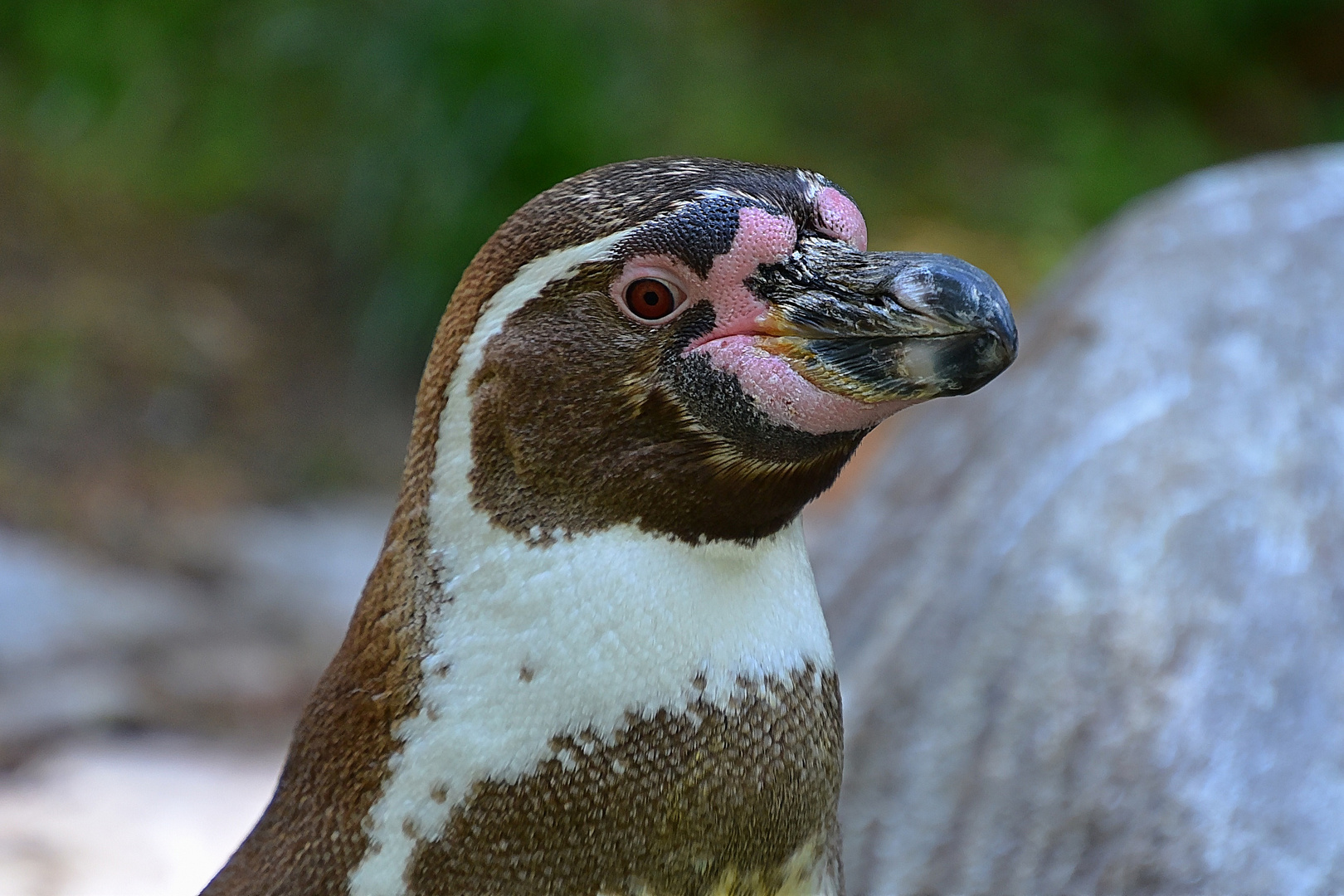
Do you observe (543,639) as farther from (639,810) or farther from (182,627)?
(182,627)

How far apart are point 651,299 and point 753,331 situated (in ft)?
0.38

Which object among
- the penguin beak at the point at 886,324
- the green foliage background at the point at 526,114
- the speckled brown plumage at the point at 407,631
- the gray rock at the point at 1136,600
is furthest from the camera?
the green foliage background at the point at 526,114

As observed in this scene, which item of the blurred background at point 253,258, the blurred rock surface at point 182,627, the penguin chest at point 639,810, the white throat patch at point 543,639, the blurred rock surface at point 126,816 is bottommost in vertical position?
the penguin chest at point 639,810

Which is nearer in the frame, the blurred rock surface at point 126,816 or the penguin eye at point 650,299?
the penguin eye at point 650,299

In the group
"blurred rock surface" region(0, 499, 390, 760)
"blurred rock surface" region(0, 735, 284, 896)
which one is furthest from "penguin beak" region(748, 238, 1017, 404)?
"blurred rock surface" region(0, 499, 390, 760)

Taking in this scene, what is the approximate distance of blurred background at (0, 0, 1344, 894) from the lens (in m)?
3.81

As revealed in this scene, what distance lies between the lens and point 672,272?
1.49 meters

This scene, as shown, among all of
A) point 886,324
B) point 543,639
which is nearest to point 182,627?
point 543,639

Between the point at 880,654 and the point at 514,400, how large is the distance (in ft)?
4.43

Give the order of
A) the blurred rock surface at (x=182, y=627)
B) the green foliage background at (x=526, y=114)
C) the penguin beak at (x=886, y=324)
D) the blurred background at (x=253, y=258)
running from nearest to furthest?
1. the penguin beak at (x=886, y=324)
2. the blurred rock surface at (x=182, y=627)
3. the blurred background at (x=253, y=258)
4. the green foliage background at (x=526, y=114)

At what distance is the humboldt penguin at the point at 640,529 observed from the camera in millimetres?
1478

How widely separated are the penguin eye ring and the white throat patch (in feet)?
0.18

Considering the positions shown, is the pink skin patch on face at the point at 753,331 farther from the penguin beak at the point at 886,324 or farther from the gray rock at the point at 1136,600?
the gray rock at the point at 1136,600

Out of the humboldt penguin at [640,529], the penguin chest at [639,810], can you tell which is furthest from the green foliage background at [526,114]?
the penguin chest at [639,810]
